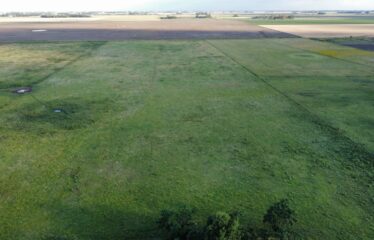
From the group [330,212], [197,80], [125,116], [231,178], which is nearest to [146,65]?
[197,80]

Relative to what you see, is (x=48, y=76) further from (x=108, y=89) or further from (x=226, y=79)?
(x=226, y=79)

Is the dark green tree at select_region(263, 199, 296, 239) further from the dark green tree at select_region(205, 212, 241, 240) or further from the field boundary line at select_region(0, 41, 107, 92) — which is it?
the field boundary line at select_region(0, 41, 107, 92)

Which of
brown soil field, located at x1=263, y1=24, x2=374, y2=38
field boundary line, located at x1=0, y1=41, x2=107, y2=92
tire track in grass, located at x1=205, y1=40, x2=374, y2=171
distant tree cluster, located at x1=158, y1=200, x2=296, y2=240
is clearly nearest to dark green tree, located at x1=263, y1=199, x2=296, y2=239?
distant tree cluster, located at x1=158, y1=200, x2=296, y2=240

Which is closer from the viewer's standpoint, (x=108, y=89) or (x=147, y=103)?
(x=147, y=103)

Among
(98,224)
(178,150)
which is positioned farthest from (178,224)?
(178,150)

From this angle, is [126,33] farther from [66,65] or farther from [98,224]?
[98,224]

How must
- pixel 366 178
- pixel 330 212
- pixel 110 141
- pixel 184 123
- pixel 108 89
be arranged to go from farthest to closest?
pixel 108 89 < pixel 184 123 < pixel 110 141 < pixel 366 178 < pixel 330 212

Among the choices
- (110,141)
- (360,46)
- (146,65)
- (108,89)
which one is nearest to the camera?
(110,141)
